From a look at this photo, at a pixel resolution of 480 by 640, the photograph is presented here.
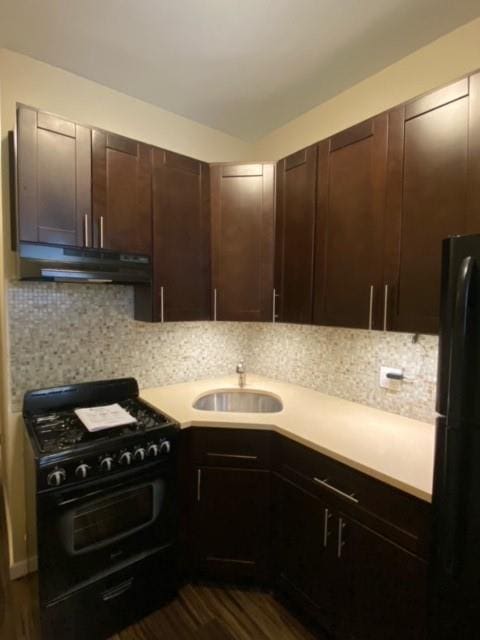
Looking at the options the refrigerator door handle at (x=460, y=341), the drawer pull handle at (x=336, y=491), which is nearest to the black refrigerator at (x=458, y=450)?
the refrigerator door handle at (x=460, y=341)

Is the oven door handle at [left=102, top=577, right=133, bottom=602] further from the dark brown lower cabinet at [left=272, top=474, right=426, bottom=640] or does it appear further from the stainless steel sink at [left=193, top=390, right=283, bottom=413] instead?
the stainless steel sink at [left=193, top=390, right=283, bottom=413]

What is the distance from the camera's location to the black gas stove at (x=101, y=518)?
4.40 ft

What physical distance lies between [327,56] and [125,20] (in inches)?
39.4

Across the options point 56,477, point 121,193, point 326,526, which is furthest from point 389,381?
point 121,193

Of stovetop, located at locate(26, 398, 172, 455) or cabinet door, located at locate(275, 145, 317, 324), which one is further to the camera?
cabinet door, located at locate(275, 145, 317, 324)

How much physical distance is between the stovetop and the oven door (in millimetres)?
179

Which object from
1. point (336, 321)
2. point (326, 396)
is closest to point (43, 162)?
point (336, 321)

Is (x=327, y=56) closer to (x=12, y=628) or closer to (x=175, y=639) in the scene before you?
(x=175, y=639)

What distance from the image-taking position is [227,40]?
63.0 inches

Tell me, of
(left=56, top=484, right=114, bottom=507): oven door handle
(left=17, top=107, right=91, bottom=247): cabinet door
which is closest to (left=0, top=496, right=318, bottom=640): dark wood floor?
(left=56, top=484, right=114, bottom=507): oven door handle

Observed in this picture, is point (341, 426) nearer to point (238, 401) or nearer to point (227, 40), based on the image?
point (238, 401)

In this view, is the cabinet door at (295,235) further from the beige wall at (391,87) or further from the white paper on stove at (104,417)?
the white paper on stove at (104,417)

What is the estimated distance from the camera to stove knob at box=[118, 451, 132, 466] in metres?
1.49

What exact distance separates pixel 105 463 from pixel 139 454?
156 mm
